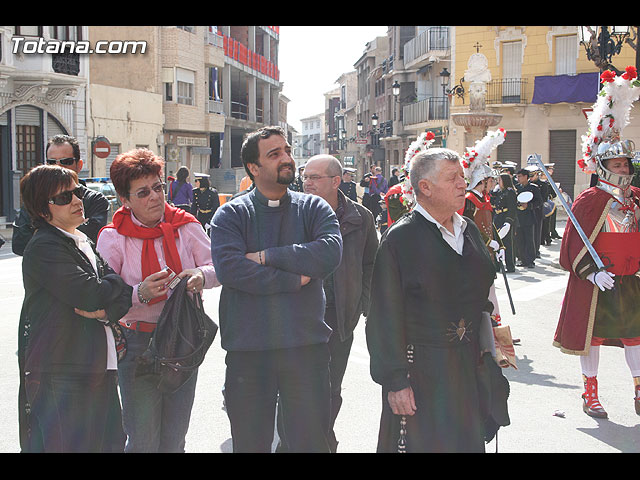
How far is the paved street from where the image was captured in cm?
520

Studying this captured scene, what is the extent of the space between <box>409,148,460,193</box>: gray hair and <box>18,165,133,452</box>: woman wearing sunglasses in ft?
4.86

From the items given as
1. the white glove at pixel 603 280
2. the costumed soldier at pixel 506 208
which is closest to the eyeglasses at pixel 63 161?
the white glove at pixel 603 280

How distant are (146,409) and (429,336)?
145cm

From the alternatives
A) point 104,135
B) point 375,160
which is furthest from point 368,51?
point 104,135

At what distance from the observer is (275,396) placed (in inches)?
147

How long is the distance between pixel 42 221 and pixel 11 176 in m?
22.0

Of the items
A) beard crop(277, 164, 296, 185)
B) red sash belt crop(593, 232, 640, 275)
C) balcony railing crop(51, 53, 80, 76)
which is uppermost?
balcony railing crop(51, 53, 80, 76)

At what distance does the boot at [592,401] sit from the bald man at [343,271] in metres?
1.98

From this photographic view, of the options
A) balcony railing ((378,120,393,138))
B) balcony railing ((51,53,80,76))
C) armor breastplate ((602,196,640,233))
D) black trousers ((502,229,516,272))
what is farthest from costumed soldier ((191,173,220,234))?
balcony railing ((378,120,393,138))

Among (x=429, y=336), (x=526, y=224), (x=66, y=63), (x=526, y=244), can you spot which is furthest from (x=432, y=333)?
(x=66, y=63)

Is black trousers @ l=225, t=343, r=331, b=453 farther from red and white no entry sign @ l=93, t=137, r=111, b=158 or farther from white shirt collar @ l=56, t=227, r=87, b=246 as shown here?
red and white no entry sign @ l=93, t=137, r=111, b=158

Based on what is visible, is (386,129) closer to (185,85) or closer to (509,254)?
(185,85)

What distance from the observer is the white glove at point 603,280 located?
5.68 m
